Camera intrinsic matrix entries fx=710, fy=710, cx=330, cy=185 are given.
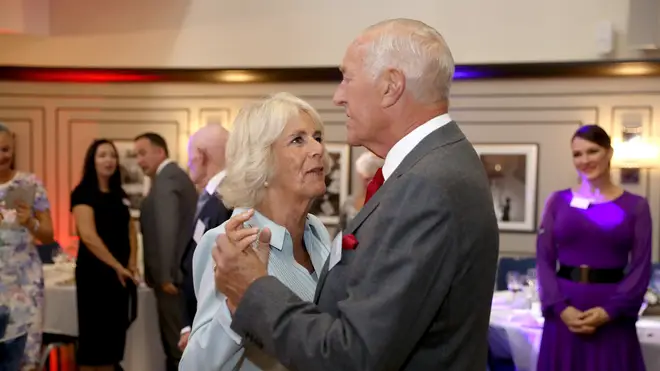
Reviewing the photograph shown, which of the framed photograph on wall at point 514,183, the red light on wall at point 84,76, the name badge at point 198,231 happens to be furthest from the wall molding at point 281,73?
the name badge at point 198,231

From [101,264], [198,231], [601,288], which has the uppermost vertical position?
[198,231]

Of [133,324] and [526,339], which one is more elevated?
[526,339]

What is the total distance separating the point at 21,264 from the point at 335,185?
3267 millimetres

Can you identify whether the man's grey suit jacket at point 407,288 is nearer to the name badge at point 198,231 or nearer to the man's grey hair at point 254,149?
the man's grey hair at point 254,149

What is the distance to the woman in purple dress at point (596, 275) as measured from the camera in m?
3.33

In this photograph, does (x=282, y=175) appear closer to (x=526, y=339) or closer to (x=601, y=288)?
(x=601, y=288)

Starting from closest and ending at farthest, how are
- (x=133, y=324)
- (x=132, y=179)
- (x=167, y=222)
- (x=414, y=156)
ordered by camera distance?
(x=414, y=156)
(x=167, y=222)
(x=133, y=324)
(x=132, y=179)

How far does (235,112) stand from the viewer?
696 centimetres

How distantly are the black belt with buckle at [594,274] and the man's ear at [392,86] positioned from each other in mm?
2481

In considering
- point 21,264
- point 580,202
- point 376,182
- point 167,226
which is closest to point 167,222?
point 167,226

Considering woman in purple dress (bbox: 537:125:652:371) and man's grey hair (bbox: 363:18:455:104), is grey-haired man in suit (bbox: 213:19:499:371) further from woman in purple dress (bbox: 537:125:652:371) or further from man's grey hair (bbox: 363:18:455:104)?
woman in purple dress (bbox: 537:125:652:371)

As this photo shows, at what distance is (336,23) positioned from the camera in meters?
6.75

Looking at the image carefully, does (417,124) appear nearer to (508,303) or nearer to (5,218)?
(508,303)

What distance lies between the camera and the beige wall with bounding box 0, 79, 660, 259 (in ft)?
20.5
